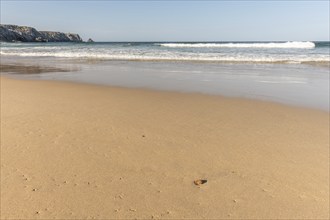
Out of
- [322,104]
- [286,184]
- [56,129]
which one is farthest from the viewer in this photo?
[322,104]

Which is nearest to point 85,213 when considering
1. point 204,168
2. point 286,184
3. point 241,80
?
point 204,168

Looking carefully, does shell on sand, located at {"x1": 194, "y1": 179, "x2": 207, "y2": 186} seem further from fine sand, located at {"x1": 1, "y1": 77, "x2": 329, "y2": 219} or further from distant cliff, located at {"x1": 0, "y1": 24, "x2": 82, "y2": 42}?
distant cliff, located at {"x1": 0, "y1": 24, "x2": 82, "y2": 42}

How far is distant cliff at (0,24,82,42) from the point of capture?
86.0 meters

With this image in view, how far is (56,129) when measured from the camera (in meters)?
4.32

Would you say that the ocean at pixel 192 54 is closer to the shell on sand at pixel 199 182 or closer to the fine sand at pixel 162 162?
the fine sand at pixel 162 162

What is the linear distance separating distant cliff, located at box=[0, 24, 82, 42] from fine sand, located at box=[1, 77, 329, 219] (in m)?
94.5

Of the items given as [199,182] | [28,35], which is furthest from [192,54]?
[28,35]

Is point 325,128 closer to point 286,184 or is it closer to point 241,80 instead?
point 286,184

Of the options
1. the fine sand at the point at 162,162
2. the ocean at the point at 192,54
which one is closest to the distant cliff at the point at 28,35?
the ocean at the point at 192,54

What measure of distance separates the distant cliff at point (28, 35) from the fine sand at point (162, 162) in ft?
310

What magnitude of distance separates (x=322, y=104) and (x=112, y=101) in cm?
481

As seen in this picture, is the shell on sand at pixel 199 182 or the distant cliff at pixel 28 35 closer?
the shell on sand at pixel 199 182

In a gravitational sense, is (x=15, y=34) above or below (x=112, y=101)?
above

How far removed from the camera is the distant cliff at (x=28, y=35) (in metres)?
86.0
